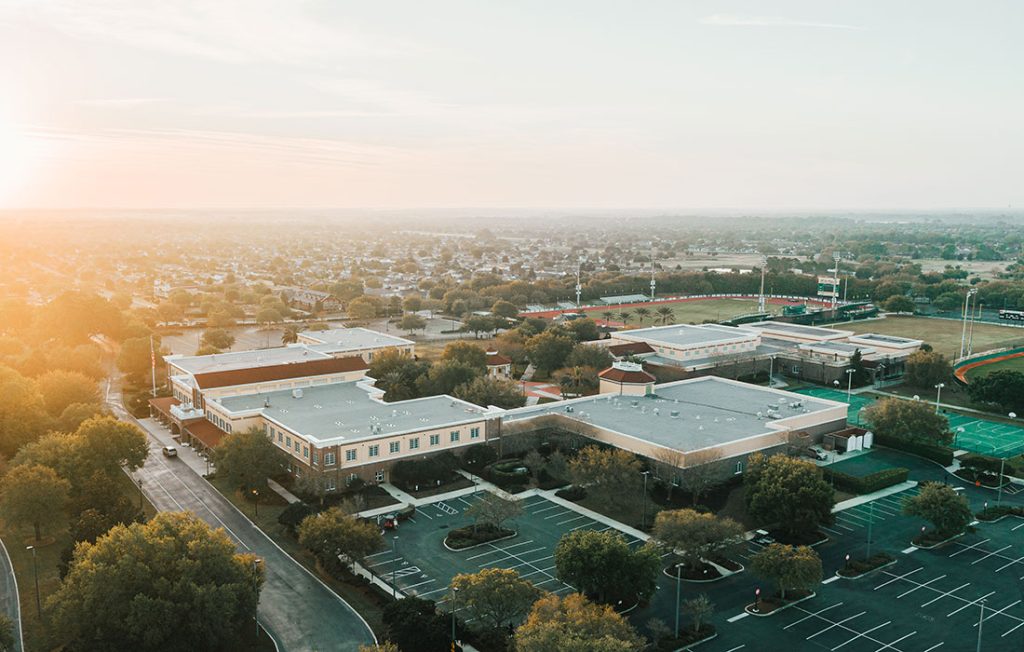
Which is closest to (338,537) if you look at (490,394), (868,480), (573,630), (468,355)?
(573,630)

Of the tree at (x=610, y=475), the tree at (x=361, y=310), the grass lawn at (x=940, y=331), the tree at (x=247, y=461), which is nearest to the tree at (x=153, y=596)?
the tree at (x=247, y=461)

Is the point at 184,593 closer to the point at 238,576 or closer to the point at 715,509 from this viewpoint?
the point at 238,576

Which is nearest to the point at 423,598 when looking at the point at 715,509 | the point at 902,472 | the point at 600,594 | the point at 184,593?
the point at 600,594

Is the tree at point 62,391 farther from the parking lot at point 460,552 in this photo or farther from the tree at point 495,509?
the tree at point 495,509

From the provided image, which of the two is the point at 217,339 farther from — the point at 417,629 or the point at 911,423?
the point at 911,423

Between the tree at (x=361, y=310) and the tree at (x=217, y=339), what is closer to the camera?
the tree at (x=217, y=339)
